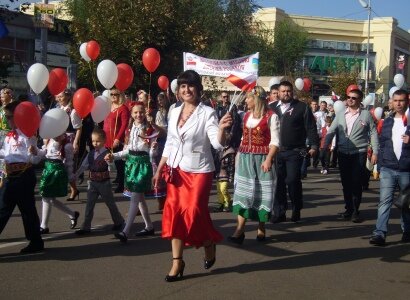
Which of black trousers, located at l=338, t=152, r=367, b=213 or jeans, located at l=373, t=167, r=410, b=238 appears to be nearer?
jeans, located at l=373, t=167, r=410, b=238

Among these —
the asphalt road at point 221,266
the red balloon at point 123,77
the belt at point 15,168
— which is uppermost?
the red balloon at point 123,77

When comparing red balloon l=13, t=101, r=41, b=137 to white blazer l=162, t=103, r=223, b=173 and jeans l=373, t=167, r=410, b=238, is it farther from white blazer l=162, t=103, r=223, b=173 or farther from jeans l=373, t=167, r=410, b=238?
jeans l=373, t=167, r=410, b=238

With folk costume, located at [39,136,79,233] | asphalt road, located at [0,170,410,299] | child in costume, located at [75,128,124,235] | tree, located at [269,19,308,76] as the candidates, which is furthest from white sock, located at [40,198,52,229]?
tree, located at [269,19,308,76]

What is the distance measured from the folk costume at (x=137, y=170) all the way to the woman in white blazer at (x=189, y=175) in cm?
163

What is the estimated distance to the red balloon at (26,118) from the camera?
6.21 meters

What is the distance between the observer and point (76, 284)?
5477 millimetres

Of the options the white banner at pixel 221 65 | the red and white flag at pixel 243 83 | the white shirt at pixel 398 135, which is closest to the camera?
the red and white flag at pixel 243 83

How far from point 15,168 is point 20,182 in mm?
157

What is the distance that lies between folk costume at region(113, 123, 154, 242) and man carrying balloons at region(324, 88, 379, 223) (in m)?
3.28

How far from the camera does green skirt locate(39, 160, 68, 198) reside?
7691mm

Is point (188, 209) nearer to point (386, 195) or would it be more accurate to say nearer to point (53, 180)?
point (53, 180)

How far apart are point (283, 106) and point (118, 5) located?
1481cm

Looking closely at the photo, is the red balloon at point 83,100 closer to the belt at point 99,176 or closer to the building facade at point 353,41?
the belt at point 99,176

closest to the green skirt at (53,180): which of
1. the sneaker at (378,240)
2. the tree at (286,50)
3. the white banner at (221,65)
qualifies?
the sneaker at (378,240)
